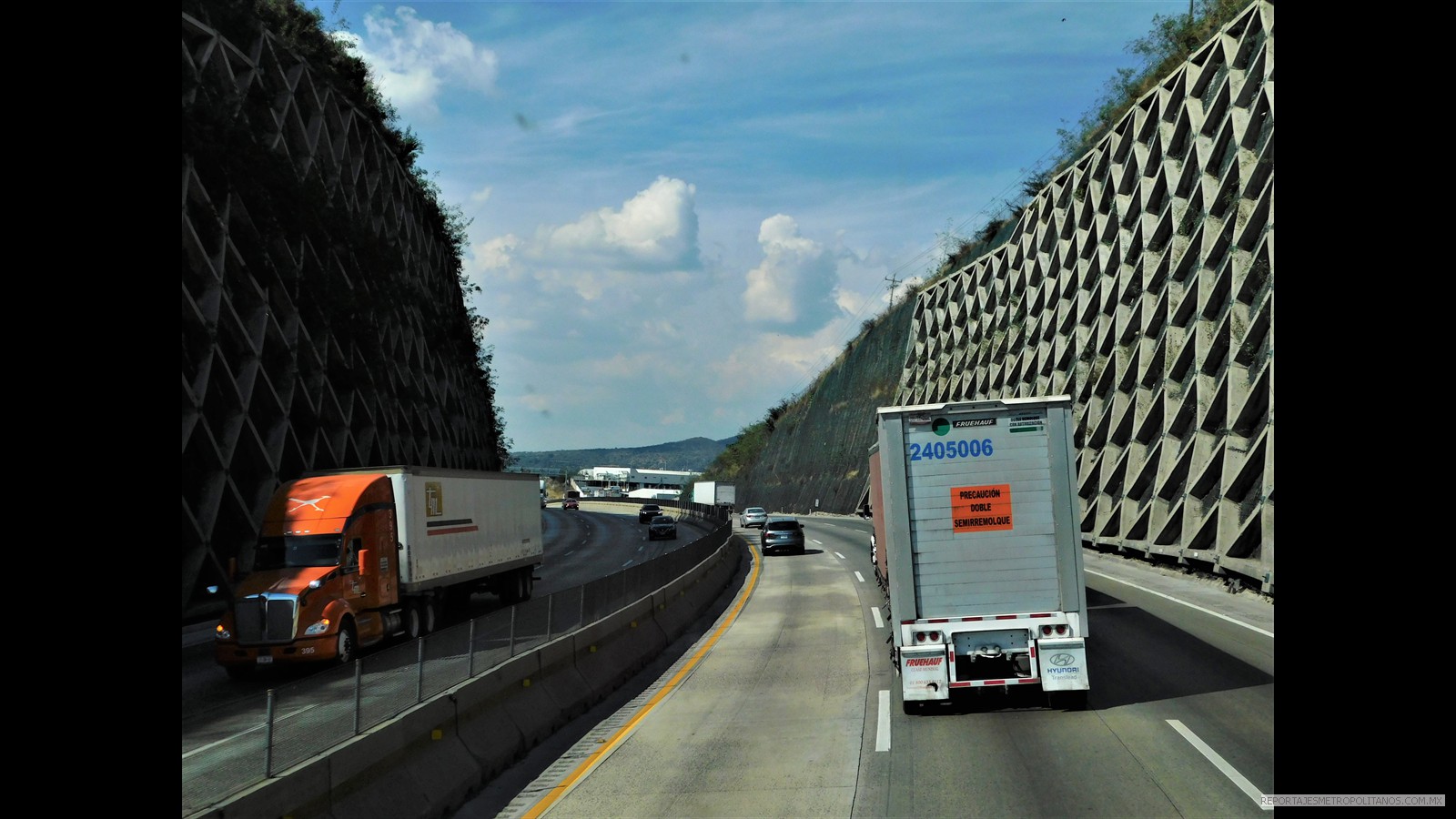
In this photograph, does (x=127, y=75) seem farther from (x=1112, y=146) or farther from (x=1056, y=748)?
(x=1112, y=146)

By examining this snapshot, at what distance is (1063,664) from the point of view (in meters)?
13.9

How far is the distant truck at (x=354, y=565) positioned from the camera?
19.5 metres

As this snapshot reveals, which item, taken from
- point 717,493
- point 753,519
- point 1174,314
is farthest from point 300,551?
point 717,493

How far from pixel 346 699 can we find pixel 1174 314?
37111 mm

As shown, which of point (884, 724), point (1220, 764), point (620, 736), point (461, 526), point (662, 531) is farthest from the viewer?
point (662, 531)

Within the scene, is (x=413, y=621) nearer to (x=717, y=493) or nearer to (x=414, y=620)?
(x=414, y=620)

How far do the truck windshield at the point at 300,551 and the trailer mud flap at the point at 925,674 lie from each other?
477 inches

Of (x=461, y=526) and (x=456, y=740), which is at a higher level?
(x=461, y=526)

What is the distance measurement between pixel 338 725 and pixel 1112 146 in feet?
160

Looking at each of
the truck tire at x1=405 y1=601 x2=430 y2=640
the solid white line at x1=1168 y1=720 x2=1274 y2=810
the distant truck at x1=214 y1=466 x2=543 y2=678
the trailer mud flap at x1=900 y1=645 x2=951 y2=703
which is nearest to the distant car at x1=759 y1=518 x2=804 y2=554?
the distant truck at x1=214 y1=466 x2=543 y2=678

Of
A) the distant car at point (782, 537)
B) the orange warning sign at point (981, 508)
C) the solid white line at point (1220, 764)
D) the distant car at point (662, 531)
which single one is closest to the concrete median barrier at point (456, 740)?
the orange warning sign at point (981, 508)

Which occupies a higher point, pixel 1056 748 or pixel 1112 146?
pixel 1112 146

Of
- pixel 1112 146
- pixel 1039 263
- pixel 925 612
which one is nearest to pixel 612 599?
pixel 925 612

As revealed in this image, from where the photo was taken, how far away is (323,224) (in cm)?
4794
